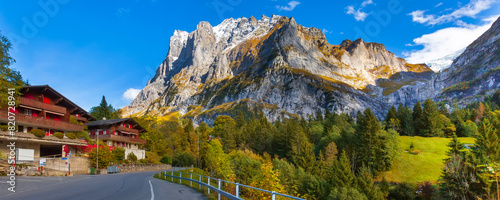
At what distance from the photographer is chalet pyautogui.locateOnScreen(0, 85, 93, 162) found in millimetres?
38125

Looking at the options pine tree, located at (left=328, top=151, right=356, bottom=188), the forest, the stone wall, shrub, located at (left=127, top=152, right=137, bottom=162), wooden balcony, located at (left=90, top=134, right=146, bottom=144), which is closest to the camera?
the forest

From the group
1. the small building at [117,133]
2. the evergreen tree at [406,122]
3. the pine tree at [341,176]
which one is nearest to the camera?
the pine tree at [341,176]

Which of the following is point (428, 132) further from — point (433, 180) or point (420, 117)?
point (433, 180)

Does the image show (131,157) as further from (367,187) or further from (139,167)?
(367,187)

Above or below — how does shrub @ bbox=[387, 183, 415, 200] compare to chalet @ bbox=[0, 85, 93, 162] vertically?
below

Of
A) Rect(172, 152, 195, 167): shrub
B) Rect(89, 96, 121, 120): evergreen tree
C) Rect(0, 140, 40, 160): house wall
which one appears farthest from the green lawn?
Rect(89, 96, 121, 120): evergreen tree

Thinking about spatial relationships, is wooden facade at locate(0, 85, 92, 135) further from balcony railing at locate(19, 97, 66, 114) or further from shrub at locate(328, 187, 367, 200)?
shrub at locate(328, 187, 367, 200)

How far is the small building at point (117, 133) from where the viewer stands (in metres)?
64.4

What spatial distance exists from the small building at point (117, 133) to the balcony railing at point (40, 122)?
13012 mm

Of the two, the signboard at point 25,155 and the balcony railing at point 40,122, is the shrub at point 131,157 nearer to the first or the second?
the balcony railing at point 40,122

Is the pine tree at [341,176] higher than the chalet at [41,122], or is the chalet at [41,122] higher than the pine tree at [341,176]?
the chalet at [41,122]

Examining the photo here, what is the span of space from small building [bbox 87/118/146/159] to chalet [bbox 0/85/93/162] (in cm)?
1177

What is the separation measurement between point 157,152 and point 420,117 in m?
95.5

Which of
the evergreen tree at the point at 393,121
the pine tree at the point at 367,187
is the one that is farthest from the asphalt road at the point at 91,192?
the evergreen tree at the point at 393,121
